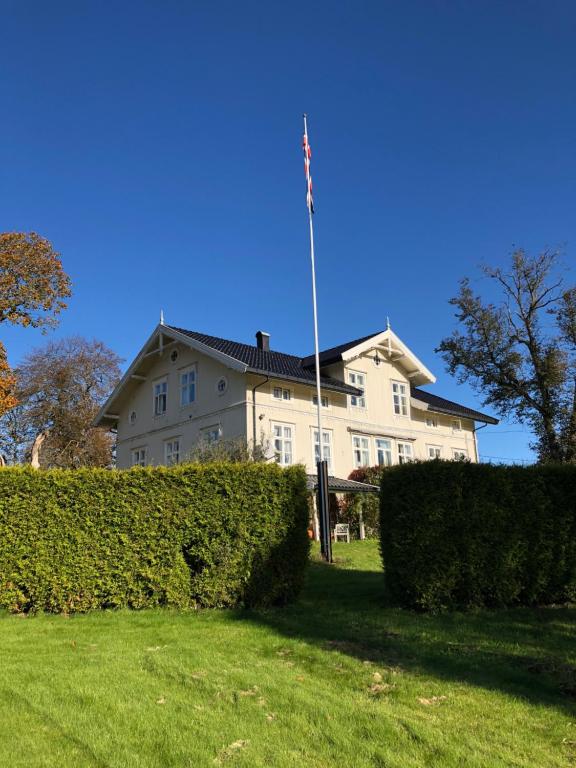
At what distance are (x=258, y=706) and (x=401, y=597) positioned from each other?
192 inches

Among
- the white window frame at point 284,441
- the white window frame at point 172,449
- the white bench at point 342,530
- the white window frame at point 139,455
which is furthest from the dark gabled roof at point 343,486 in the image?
the white window frame at point 139,455

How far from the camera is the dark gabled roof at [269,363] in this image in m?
26.4

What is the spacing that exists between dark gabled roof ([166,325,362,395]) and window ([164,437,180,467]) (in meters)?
5.06

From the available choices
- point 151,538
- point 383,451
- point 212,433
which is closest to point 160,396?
point 212,433

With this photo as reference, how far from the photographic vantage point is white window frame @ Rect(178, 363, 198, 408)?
94.4 ft

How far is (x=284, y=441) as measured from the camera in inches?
1058

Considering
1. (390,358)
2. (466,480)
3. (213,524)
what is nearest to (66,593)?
(213,524)

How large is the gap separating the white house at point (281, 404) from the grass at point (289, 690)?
644 inches

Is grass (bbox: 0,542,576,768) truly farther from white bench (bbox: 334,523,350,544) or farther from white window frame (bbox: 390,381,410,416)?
white window frame (bbox: 390,381,410,416)

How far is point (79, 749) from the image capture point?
4.29m

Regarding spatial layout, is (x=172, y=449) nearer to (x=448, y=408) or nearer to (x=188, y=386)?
(x=188, y=386)

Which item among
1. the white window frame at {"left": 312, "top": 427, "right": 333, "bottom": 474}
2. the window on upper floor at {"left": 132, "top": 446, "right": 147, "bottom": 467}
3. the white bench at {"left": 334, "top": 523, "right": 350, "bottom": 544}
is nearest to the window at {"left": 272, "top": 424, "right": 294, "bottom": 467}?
the white window frame at {"left": 312, "top": 427, "right": 333, "bottom": 474}

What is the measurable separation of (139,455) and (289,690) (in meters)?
27.1

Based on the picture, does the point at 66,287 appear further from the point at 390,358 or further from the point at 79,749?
the point at 79,749
